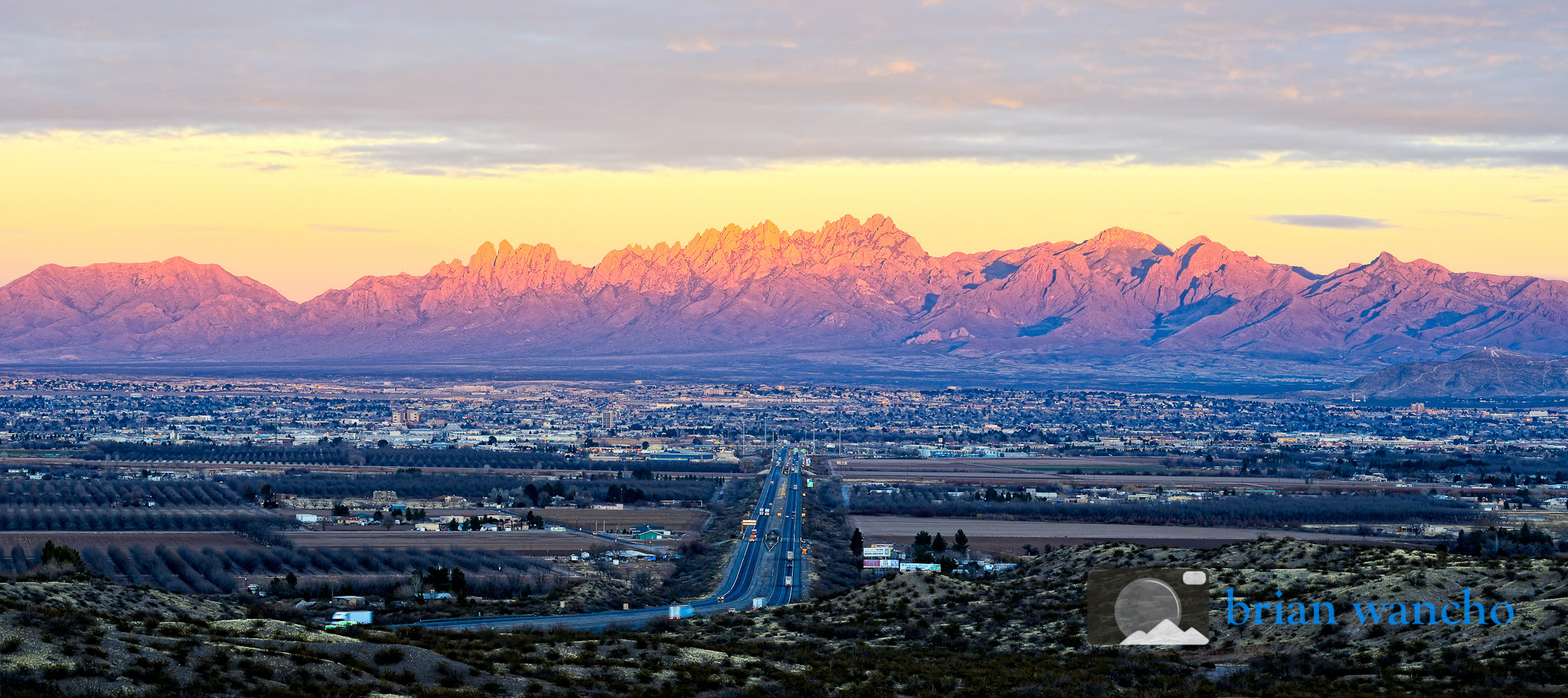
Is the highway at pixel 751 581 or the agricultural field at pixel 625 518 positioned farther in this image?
the agricultural field at pixel 625 518

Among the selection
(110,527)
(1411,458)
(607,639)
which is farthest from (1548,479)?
(607,639)

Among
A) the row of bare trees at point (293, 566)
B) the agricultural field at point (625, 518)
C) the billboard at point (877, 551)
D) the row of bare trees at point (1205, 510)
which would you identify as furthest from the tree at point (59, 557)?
the row of bare trees at point (1205, 510)

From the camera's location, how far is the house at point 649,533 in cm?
9150

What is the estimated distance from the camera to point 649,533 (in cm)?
9300

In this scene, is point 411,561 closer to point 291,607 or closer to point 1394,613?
point 291,607

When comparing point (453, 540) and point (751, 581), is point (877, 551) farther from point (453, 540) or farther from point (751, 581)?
point (453, 540)

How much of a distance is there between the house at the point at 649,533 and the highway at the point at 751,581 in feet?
15.6

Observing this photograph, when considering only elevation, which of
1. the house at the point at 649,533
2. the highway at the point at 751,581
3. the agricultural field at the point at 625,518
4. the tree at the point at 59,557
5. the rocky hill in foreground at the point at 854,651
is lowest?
the agricultural field at the point at 625,518

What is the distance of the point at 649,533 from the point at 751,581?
2470 cm

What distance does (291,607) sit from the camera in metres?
54.4

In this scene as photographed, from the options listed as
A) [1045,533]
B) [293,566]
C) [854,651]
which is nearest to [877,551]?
[1045,533]

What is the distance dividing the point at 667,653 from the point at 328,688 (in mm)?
8790

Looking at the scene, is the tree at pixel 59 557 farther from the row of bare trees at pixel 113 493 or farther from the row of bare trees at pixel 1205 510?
the row of bare trees at pixel 1205 510

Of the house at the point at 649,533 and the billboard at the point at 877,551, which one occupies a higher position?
the billboard at the point at 877,551
